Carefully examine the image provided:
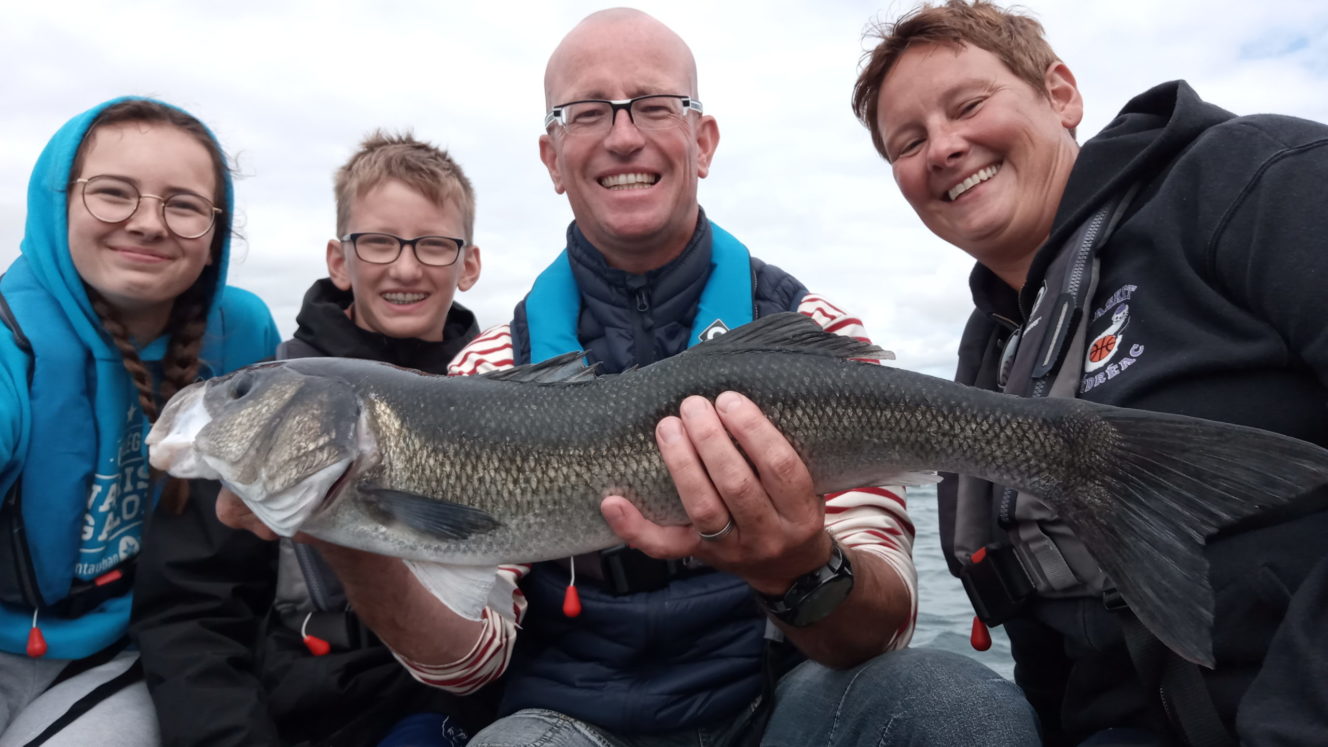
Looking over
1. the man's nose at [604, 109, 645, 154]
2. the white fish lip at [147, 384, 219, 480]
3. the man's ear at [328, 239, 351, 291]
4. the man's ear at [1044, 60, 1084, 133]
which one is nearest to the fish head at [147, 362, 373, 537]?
the white fish lip at [147, 384, 219, 480]

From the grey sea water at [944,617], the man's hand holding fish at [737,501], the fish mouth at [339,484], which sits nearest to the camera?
the man's hand holding fish at [737,501]

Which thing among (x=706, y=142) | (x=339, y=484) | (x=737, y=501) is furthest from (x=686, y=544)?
(x=706, y=142)

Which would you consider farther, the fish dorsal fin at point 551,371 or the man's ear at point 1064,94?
the man's ear at point 1064,94

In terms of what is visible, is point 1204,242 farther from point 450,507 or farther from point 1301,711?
point 450,507

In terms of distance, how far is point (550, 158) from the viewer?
171 inches

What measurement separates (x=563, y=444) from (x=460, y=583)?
625 millimetres

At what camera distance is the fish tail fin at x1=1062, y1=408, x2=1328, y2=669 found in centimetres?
225

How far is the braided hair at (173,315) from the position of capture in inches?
153

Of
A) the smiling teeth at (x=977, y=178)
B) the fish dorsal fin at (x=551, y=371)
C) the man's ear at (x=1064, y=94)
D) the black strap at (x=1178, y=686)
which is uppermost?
the man's ear at (x=1064, y=94)

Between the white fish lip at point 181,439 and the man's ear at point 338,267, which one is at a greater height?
the man's ear at point 338,267

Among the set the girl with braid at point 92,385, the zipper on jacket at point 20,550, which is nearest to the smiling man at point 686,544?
the girl with braid at point 92,385

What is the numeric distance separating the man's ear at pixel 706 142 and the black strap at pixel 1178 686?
9.02ft

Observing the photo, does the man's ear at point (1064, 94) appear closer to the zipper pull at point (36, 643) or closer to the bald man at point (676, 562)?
the bald man at point (676, 562)

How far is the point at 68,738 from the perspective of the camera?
3.40m
